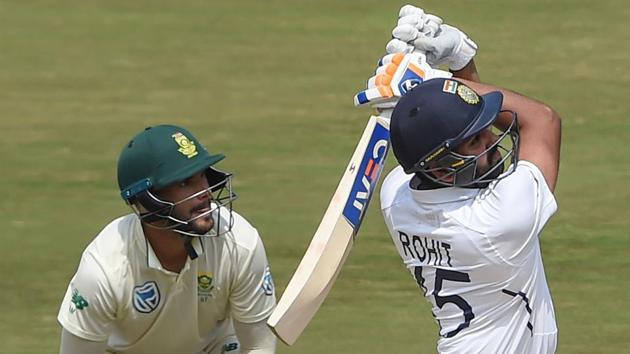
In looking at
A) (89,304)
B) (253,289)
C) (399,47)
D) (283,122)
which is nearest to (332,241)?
(253,289)

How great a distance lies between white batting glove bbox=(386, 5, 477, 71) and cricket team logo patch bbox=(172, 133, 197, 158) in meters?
0.84

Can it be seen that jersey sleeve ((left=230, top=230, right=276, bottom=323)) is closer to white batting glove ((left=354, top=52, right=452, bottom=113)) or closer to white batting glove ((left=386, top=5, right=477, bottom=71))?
white batting glove ((left=354, top=52, right=452, bottom=113))

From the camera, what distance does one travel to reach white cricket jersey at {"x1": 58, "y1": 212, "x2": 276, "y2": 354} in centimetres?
582

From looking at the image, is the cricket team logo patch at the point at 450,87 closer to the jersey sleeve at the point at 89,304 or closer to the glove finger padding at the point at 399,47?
the glove finger padding at the point at 399,47

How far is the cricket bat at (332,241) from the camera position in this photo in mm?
5375

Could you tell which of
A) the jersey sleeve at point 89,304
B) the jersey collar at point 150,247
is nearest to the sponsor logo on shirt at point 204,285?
the jersey collar at point 150,247

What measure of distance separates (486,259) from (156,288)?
1465 millimetres

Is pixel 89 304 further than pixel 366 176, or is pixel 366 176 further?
pixel 89 304

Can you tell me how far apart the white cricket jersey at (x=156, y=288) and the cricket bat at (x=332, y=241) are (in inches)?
19.2

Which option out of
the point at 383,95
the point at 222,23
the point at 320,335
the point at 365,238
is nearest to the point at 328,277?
the point at 383,95

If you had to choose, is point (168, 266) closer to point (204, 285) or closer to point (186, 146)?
point (204, 285)

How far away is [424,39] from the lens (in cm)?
541

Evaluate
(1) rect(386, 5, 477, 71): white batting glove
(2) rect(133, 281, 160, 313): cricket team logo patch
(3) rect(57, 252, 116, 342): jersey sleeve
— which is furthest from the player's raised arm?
(3) rect(57, 252, 116, 342): jersey sleeve

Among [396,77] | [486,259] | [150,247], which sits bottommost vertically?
[150,247]
